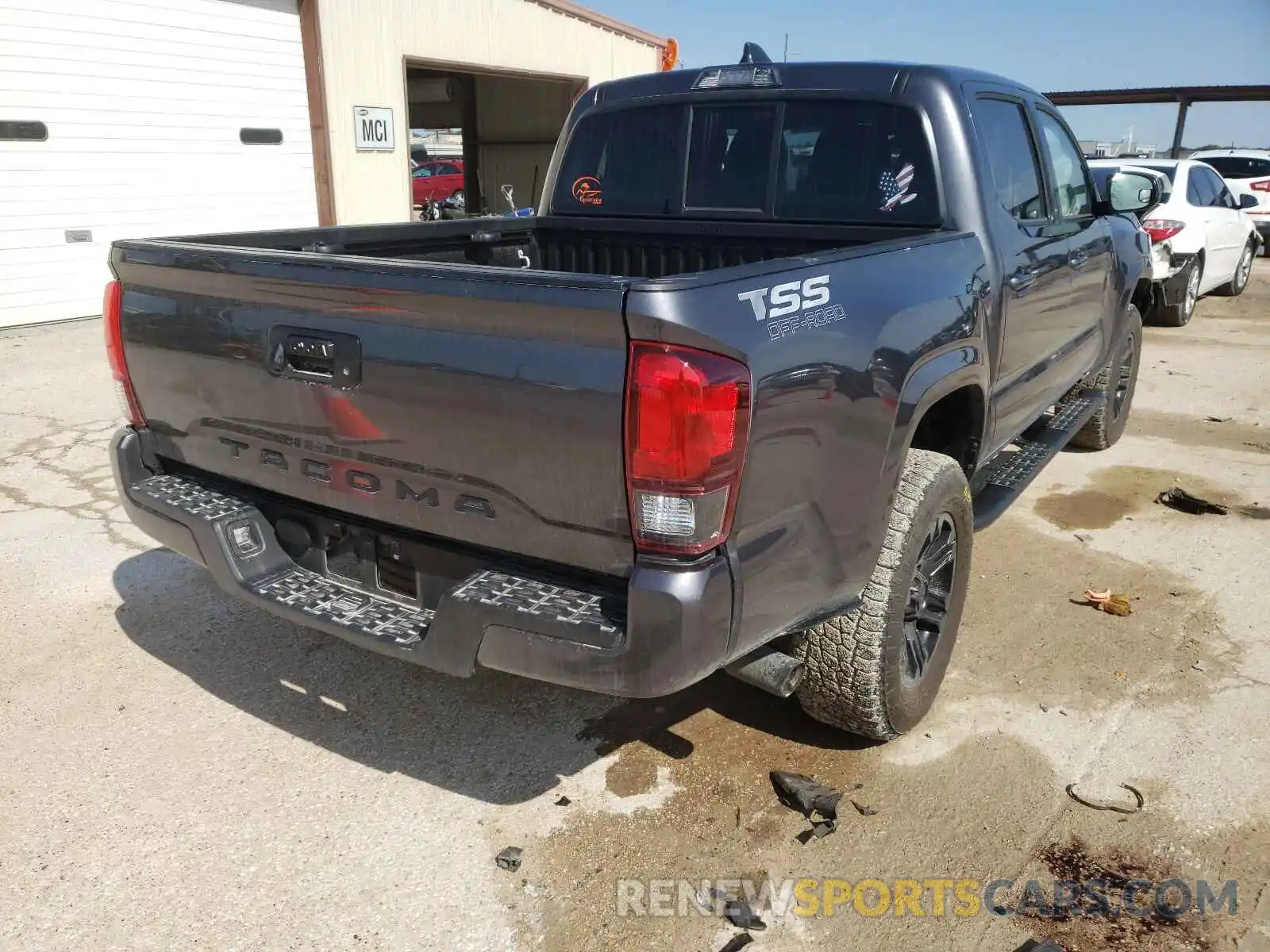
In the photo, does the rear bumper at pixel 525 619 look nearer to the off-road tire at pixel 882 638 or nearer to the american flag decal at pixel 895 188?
the off-road tire at pixel 882 638

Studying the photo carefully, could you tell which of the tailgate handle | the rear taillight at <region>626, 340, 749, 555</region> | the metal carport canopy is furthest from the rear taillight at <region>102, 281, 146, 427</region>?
the metal carport canopy

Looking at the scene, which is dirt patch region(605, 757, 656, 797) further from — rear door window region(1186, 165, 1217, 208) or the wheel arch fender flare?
rear door window region(1186, 165, 1217, 208)

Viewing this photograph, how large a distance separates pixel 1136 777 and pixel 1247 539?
98.8 inches

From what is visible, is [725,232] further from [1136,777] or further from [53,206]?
[53,206]

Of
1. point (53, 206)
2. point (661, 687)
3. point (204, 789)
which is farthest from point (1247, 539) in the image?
point (53, 206)

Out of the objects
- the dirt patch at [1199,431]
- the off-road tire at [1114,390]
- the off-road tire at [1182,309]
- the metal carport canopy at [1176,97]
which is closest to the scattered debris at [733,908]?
the off-road tire at [1114,390]

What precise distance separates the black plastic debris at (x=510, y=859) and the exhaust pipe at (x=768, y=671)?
2.49 ft

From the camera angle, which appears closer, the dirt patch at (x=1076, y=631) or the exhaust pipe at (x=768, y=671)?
the exhaust pipe at (x=768, y=671)

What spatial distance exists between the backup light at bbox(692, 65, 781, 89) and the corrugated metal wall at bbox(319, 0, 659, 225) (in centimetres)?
787

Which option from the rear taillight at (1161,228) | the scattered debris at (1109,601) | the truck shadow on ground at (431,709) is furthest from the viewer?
the rear taillight at (1161,228)

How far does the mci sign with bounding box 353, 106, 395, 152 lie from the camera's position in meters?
12.5

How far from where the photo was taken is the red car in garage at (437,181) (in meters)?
27.0

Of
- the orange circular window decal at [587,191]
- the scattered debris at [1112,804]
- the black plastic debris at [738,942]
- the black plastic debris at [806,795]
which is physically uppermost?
the orange circular window decal at [587,191]

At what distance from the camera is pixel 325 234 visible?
3969 mm
